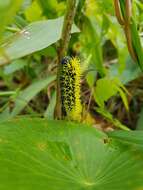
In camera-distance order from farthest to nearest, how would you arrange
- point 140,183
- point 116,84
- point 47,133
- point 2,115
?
1. point 2,115
2. point 116,84
3. point 47,133
4. point 140,183

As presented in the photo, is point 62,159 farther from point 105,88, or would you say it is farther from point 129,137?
point 105,88

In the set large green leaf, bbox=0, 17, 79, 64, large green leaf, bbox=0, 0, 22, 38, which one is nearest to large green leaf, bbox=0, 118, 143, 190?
large green leaf, bbox=0, 17, 79, 64

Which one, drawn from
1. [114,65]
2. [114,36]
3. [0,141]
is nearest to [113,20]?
[114,36]

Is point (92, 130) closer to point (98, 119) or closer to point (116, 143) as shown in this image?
point (116, 143)

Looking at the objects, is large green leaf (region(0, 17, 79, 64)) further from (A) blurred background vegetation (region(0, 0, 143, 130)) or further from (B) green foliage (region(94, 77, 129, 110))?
(B) green foliage (region(94, 77, 129, 110))

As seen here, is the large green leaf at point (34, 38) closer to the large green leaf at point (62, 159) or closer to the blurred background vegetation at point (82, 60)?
the blurred background vegetation at point (82, 60)

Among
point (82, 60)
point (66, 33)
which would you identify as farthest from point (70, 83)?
point (82, 60)
